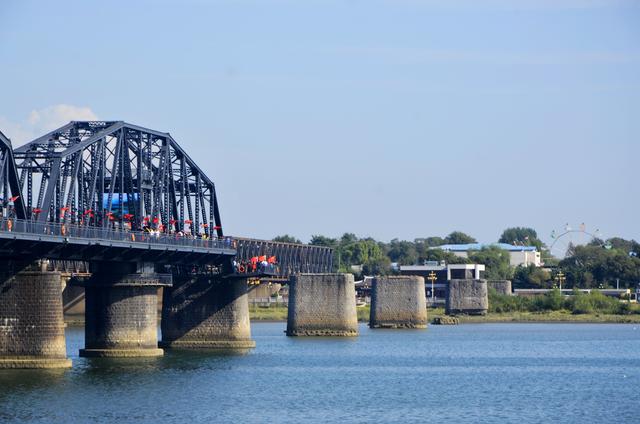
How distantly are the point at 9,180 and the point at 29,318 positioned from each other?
926 cm

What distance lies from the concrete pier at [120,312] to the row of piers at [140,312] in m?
0.07

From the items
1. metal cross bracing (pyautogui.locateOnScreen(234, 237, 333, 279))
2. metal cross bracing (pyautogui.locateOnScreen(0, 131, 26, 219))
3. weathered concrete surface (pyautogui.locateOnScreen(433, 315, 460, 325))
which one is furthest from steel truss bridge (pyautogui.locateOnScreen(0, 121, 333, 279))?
weathered concrete surface (pyautogui.locateOnScreen(433, 315, 460, 325))

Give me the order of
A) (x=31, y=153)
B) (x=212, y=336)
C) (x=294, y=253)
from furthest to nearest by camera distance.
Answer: (x=294, y=253)
(x=212, y=336)
(x=31, y=153)

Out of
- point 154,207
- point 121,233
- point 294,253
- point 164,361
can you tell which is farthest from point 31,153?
point 294,253

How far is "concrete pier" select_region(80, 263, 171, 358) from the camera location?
10512 cm

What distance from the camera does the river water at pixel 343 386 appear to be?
2899 inches

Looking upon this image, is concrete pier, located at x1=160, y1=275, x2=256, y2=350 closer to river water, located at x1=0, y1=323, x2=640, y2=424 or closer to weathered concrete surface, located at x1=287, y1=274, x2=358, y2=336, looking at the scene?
river water, located at x1=0, y1=323, x2=640, y2=424

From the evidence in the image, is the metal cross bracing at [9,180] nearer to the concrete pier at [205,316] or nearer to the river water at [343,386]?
the river water at [343,386]

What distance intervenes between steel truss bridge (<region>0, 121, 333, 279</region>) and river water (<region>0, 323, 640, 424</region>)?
7778 millimetres

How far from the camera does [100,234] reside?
Result: 100m

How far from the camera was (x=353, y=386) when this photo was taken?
9031cm

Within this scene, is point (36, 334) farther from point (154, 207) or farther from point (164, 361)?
point (154, 207)

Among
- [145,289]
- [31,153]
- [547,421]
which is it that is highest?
[31,153]

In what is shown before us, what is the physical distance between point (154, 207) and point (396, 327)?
4439 centimetres
